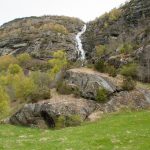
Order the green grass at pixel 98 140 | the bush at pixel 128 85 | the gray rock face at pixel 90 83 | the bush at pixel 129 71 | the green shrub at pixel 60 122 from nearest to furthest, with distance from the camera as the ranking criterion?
the green grass at pixel 98 140
the green shrub at pixel 60 122
the gray rock face at pixel 90 83
the bush at pixel 128 85
the bush at pixel 129 71

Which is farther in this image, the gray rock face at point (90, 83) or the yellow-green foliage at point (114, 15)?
the yellow-green foliage at point (114, 15)

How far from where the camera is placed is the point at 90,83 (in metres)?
55.2

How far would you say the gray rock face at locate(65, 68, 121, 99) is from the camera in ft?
176

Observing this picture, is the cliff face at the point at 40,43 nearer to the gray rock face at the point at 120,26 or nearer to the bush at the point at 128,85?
the gray rock face at the point at 120,26

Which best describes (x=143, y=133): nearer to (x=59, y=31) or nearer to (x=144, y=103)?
(x=144, y=103)

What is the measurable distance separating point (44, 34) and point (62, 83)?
11853 centimetres

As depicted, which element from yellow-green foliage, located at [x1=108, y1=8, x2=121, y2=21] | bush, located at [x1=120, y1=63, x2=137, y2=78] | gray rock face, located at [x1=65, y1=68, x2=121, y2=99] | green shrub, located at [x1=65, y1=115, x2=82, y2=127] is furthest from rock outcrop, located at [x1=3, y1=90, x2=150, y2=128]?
yellow-green foliage, located at [x1=108, y1=8, x2=121, y2=21]

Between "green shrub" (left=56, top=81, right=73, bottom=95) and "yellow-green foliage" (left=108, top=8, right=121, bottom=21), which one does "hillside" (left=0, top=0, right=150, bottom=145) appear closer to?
"green shrub" (left=56, top=81, right=73, bottom=95)

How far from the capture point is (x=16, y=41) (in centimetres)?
17112

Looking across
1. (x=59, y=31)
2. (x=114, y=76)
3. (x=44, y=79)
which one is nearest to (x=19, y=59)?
(x=59, y=31)

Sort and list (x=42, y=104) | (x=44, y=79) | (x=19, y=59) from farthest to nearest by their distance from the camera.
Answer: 1. (x=19, y=59)
2. (x=44, y=79)
3. (x=42, y=104)

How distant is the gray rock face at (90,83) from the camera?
53.8 meters

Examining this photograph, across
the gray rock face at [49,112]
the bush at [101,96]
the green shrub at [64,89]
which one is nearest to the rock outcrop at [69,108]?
the gray rock face at [49,112]

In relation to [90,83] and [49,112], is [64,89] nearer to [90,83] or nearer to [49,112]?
[90,83]
